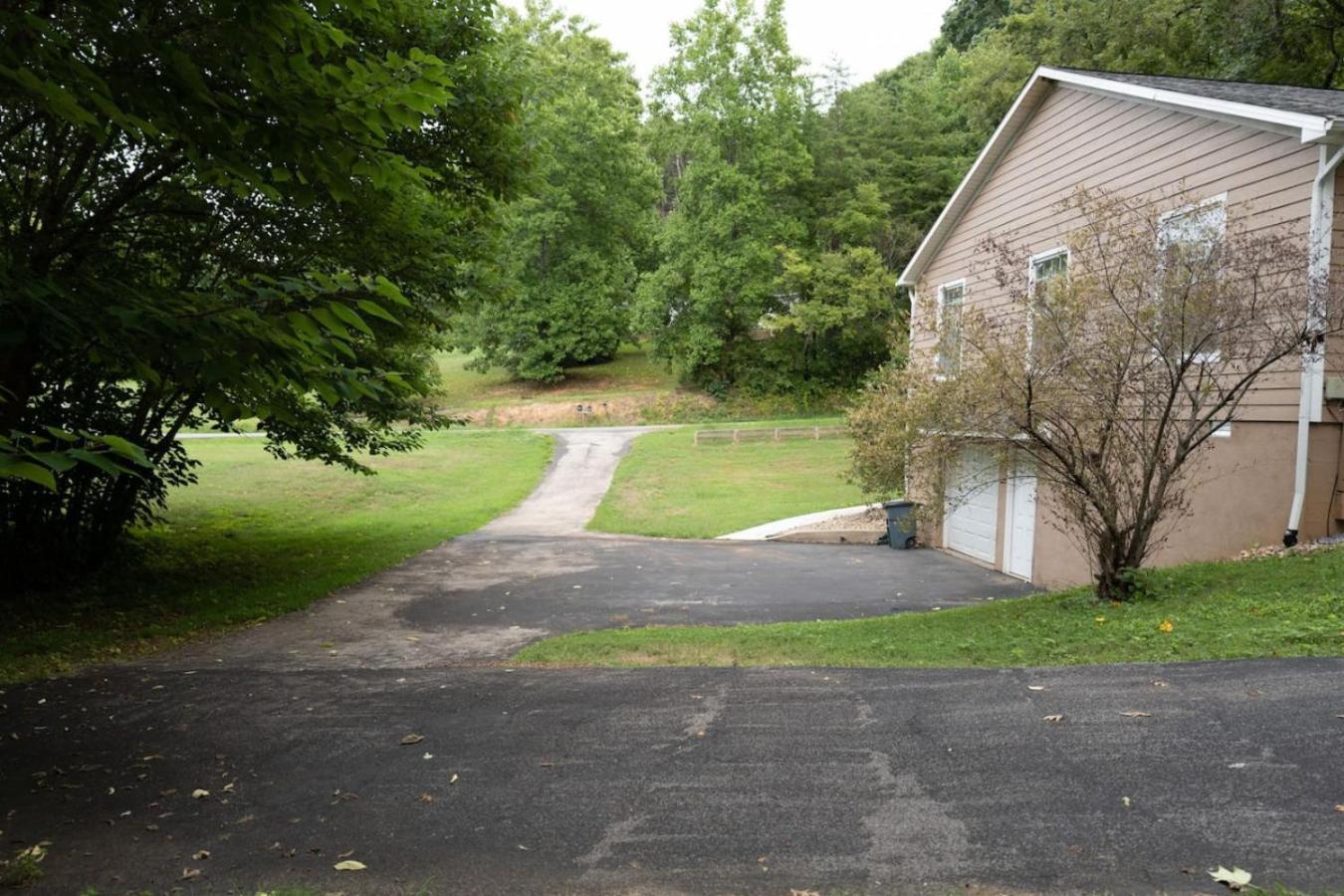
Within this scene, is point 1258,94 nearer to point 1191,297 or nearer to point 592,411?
point 1191,297

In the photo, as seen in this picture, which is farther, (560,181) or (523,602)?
(560,181)

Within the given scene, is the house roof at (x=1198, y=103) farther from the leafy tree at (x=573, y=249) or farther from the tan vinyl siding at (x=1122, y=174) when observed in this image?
the leafy tree at (x=573, y=249)

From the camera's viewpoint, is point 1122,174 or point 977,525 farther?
point 977,525

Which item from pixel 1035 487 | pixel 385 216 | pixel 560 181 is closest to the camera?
pixel 385 216

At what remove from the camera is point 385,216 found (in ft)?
28.2

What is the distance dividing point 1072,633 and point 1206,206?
167 inches

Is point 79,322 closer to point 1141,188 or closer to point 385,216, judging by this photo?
point 385,216

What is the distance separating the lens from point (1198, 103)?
9.90 m

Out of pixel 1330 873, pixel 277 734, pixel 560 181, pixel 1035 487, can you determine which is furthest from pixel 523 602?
pixel 560 181

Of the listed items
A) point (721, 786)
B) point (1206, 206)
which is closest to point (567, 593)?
point (721, 786)

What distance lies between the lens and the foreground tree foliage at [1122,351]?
23.4 feet

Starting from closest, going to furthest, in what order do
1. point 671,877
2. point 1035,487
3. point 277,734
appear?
1. point 671,877
2. point 277,734
3. point 1035,487

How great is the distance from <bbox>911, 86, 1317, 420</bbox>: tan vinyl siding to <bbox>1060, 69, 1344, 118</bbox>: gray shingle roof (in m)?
0.29

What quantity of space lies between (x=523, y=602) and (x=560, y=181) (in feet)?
130
